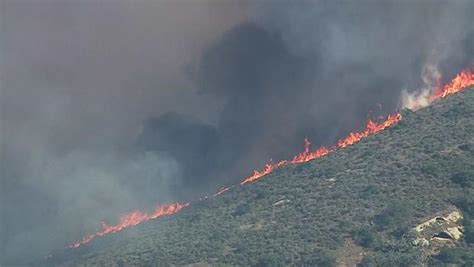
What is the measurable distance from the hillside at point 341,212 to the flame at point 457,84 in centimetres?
634

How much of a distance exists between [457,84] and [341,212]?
48528mm

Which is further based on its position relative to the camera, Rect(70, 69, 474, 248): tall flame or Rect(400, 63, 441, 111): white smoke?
Rect(400, 63, 441, 111): white smoke

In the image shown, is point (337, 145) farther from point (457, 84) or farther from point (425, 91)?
point (457, 84)

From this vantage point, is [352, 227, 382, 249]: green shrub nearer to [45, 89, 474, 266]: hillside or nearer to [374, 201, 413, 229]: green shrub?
[45, 89, 474, 266]: hillside

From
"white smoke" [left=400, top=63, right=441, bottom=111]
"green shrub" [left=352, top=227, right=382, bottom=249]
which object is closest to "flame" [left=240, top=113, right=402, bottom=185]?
"white smoke" [left=400, top=63, right=441, bottom=111]

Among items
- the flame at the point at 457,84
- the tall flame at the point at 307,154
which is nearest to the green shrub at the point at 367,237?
the tall flame at the point at 307,154

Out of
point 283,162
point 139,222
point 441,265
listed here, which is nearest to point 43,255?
point 139,222

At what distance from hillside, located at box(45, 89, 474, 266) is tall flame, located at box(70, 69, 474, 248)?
519 centimetres

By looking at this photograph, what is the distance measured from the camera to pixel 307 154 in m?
138

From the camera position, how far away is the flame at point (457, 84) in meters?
139

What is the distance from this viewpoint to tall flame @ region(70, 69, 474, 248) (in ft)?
444

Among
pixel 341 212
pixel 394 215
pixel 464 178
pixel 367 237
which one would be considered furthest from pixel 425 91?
pixel 367 237

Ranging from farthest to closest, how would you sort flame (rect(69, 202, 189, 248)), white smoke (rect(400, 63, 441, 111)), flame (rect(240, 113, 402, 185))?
flame (rect(69, 202, 189, 248)) < white smoke (rect(400, 63, 441, 111)) < flame (rect(240, 113, 402, 185))

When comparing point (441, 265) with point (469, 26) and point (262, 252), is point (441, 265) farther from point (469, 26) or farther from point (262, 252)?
point (469, 26)
